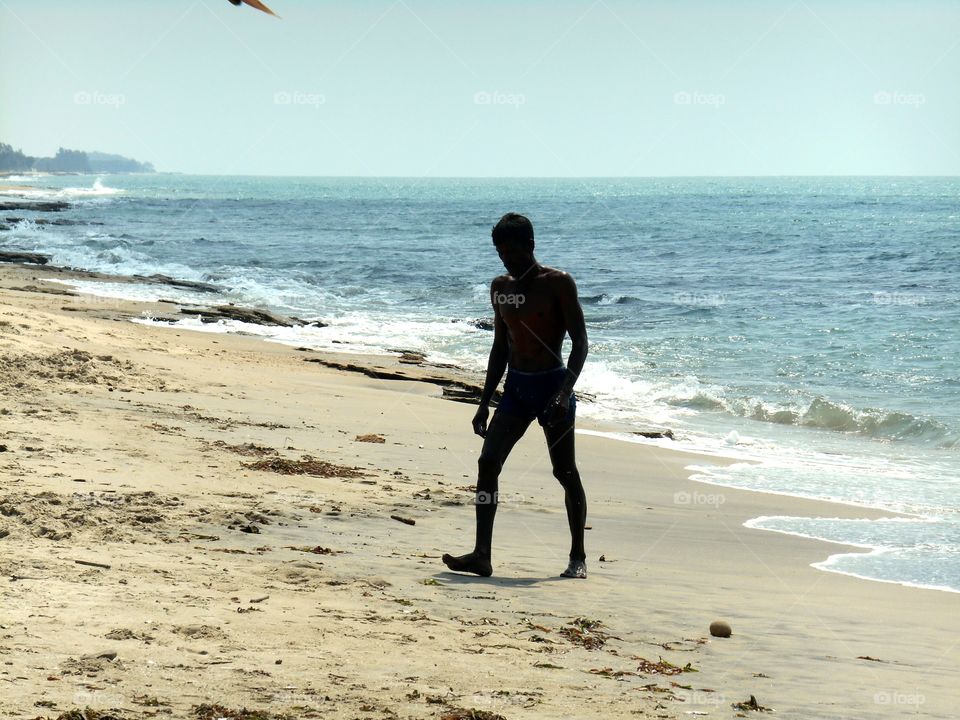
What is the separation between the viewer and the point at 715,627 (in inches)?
184

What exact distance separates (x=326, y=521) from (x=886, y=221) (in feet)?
206

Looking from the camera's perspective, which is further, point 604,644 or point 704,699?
point 604,644

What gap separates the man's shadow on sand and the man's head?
1592mm

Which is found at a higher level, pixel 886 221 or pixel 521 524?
pixel 886 221

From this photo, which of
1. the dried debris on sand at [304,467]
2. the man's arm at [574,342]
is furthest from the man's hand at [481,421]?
the dried debris on sand at [304,467]

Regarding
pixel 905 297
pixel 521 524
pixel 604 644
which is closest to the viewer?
pixel 604 644

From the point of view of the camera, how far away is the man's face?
5.37m

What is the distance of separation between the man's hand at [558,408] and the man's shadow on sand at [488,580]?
2.69 feet

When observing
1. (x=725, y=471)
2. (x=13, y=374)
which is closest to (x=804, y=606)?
(x=725, y=471)

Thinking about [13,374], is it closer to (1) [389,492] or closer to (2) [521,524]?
(1) [389,492]

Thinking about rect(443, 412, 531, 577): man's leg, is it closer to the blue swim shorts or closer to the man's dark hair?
the blue swim shorts

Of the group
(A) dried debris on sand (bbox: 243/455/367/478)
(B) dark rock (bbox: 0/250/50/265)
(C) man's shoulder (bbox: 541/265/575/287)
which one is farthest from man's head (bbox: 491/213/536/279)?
(B) dark rock (bbox: 0/250/50/265)

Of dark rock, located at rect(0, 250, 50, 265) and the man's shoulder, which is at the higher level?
the man's shoulder

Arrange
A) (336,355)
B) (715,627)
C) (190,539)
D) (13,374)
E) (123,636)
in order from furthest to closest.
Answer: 1. (336,355)
2. (13,374)
3. (190,539)
4. (715,627)
5. (123,636)
